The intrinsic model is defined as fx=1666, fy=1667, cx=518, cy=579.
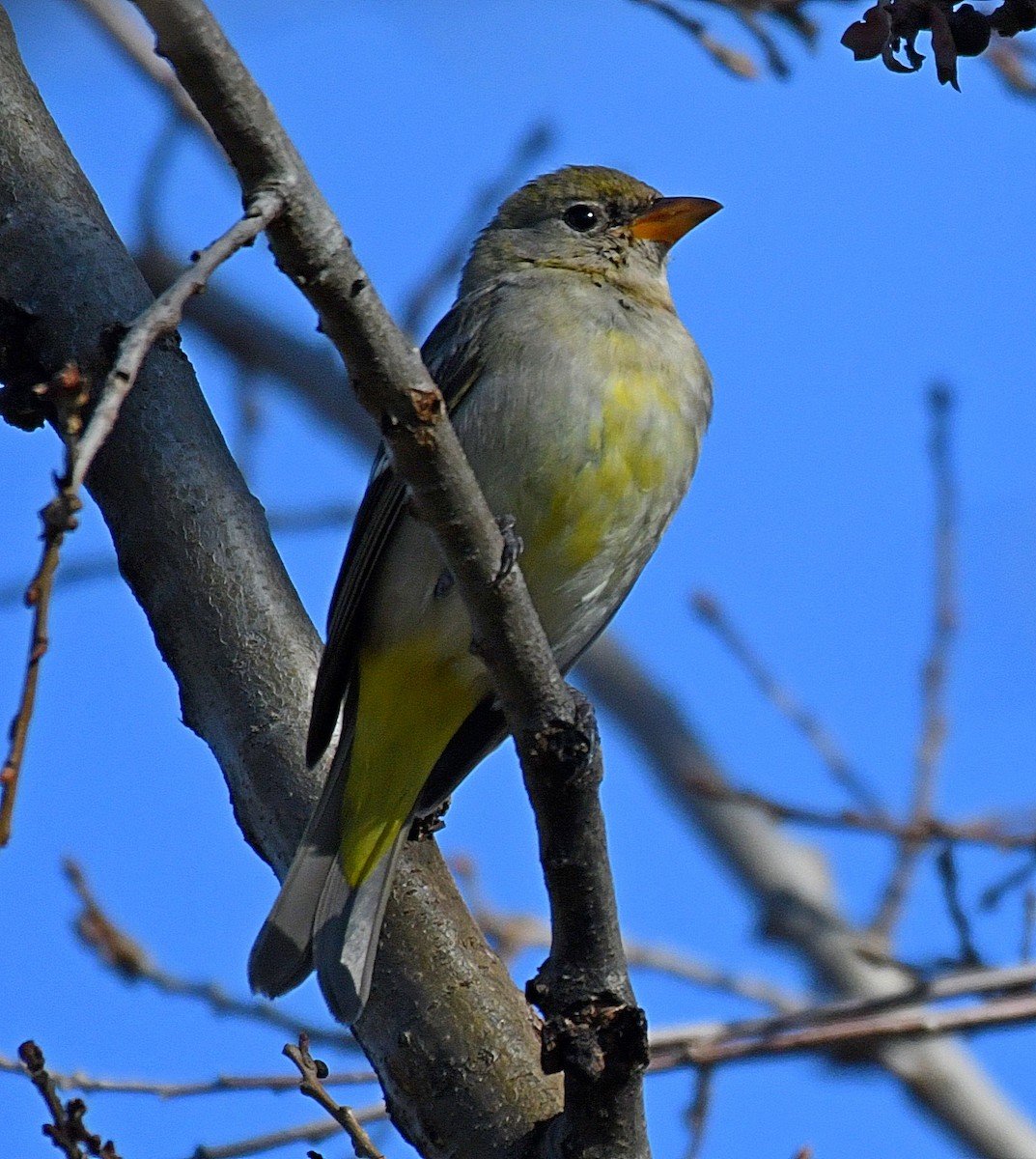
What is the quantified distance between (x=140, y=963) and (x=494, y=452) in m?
2.27

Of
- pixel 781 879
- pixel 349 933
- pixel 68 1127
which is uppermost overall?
pixel 781 879

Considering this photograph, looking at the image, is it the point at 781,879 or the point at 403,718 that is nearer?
the point at 403,718

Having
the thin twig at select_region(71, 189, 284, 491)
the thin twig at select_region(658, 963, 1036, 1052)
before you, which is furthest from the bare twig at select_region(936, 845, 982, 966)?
the thin twig at select_region(71, 189, 284, 491)

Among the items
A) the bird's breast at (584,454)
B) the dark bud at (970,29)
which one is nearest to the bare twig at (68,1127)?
the bird's breast at (584,454)

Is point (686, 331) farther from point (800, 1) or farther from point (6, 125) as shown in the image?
point (6, 125)

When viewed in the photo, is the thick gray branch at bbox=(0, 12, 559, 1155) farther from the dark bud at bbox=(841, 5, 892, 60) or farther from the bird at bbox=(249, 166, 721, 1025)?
the dark bud at bbox=(841, 5, 892, 60)


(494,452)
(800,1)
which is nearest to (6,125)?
(494,452)

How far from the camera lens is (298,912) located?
13.1 feet

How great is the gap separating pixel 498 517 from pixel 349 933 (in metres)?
1.06

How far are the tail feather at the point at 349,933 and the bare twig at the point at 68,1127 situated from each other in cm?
71

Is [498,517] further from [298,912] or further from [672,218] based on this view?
[672,218]

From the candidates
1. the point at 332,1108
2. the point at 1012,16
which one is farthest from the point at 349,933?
the point at 1012,16

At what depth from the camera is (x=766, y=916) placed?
717cm

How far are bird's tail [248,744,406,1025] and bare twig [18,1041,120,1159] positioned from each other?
34.7 inches
